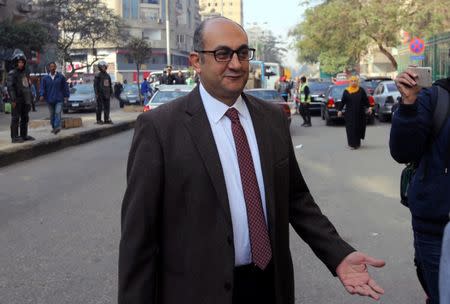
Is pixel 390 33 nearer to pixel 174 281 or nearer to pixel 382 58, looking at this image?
pixel 174 281

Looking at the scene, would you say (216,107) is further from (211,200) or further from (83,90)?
(83,90)

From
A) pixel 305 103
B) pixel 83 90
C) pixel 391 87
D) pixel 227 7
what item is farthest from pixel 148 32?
pixel 227 7

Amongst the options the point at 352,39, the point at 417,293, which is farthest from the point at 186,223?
the point at 352,39

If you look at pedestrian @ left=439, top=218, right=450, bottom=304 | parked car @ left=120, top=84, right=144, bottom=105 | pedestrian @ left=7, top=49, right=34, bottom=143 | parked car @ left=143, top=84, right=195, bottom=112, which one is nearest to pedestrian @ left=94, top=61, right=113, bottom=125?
parked car @ left=143, top=84, right=195, bottom=112

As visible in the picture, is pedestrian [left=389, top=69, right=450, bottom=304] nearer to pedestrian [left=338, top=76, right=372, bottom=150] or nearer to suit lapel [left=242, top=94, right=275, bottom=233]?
suit lapel [left=242, top=94, right=275, bottom=233]

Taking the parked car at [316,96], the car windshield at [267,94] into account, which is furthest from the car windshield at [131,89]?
the car windshield at [267,94]

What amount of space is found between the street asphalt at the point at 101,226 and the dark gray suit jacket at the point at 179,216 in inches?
99.2

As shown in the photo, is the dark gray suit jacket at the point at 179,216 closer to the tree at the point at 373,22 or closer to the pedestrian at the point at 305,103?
the pedestrian at the point at 305,103

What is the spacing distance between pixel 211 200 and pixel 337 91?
2155 centimetres

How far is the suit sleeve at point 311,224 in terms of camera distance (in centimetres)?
260

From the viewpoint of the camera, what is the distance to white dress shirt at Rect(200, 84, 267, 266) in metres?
2.33

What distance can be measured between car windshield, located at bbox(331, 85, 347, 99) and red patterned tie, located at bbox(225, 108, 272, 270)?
20873mm

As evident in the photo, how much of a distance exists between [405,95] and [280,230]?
97cm

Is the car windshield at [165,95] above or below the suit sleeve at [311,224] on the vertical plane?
above
